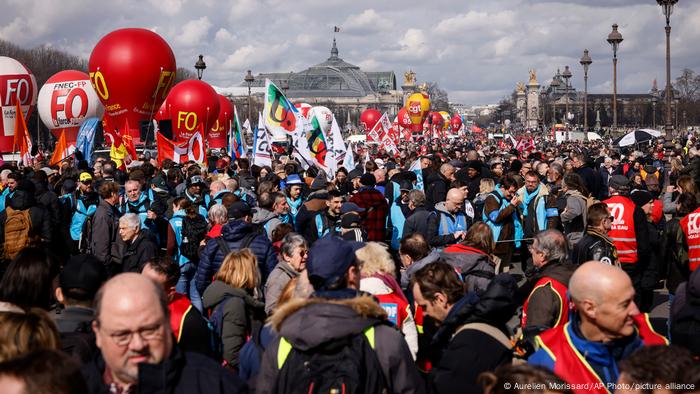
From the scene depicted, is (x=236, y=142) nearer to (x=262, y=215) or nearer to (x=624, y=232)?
(x=262, y=215)

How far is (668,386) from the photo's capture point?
99.0 inches

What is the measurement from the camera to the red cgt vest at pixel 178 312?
169 inches

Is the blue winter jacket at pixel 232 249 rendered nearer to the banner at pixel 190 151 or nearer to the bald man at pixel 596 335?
the bald man at pixel 596 335

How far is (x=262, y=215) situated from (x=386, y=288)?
343 cm

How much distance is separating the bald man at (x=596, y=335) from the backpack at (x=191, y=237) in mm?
5174

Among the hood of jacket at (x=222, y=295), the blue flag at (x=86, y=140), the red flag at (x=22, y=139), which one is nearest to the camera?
the hood of jacket at (x=222, y=295)

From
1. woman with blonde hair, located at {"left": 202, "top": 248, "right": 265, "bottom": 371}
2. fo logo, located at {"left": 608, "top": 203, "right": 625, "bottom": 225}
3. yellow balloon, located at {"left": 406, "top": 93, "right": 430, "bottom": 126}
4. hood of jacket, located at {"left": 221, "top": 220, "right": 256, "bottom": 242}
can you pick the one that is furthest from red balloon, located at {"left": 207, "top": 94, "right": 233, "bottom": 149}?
woman with blonde hair, located at {"left": 202, "top": 248, "right": 265, "bottom": 371}

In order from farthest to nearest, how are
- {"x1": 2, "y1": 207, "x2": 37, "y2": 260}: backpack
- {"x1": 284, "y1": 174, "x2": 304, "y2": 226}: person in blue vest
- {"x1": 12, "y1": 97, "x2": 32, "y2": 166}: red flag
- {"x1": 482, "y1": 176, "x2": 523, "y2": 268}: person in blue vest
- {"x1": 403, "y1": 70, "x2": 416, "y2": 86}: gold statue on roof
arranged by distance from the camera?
{"x1": 403, "y1": 70, "x2": 416, "y2": 86}: gold statue on roof → {"x1": 12, "y1": 97, "x2": 32, "y2": 166}: red flag → {"x1": 284, "y1": 174, "x2": 304, "y2": 226}: person in blue vest → {"x1": 482, "y1": 176, "x2": 523, "y2": 268}: person in blue vest → {"x1": 2, "y1": 207, "x2": 37, "y2": 260}: backpack

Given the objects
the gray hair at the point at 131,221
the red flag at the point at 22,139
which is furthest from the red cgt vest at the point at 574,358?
the red flag at the point at 22,139

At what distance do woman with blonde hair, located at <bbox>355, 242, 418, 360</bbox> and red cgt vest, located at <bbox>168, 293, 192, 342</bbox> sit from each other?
0.97 metres

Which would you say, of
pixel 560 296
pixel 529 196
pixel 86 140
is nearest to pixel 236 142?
pixel 86 140

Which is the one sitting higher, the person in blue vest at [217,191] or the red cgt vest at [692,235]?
the person in blue vest at [217,191]

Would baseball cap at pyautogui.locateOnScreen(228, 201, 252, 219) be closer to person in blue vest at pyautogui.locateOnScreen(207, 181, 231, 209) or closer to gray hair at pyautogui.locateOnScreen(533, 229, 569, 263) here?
person in blue vest at pyautogui.locateOnScreen(207, 181, 231, 209)

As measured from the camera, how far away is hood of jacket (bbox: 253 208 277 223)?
7.98 m
